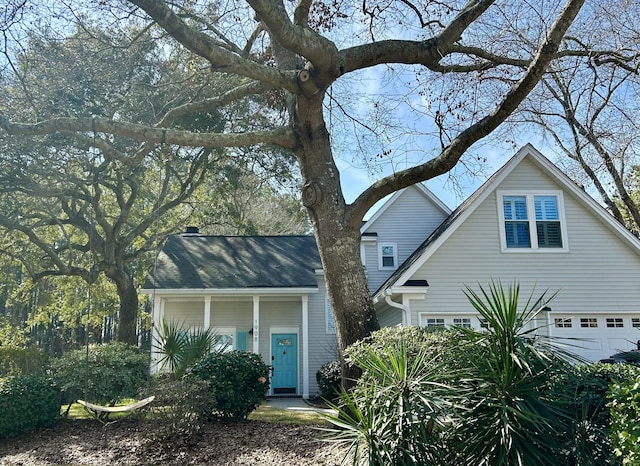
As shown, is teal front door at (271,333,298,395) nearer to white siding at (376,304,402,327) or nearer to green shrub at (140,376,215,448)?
white siding at (376,304,402,327)

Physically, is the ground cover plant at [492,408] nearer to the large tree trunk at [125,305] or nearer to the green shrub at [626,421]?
the green shrub at [626,421]

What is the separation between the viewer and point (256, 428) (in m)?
8.51

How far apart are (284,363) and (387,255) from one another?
5.08m

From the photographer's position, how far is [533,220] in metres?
14.4

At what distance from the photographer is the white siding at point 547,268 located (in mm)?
13898

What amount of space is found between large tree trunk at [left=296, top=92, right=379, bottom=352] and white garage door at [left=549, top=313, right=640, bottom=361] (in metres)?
8.41

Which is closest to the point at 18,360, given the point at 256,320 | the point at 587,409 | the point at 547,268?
the point at 256,320

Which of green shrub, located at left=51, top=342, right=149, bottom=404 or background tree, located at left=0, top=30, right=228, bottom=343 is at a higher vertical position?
background tree, located at left=0, top=30, right=228, bottom=343

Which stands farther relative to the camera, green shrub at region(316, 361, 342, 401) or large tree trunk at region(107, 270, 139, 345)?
large tree trunk at region(107, 270, 139, 345)

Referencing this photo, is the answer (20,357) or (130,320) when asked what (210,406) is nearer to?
(20,357)

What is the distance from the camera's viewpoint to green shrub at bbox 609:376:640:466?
383 centimetres

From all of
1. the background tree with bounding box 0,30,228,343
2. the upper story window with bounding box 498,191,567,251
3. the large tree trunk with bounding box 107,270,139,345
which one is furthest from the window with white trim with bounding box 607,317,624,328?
the large tree trunk with bounding box 107,270,139,345

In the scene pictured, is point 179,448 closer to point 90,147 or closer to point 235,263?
point 90,147

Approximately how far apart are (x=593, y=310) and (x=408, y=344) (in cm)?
1026
